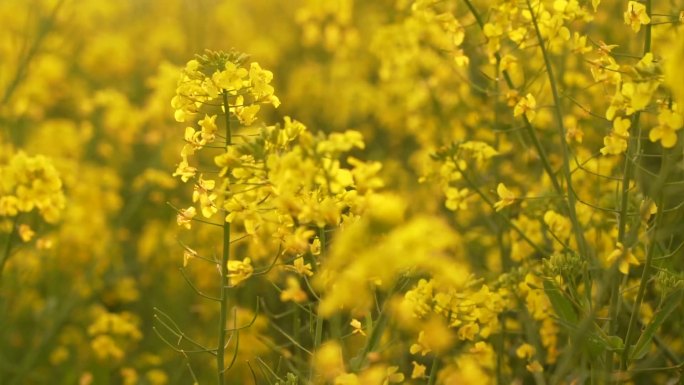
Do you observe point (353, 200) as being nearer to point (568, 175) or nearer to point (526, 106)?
point (568, 175)

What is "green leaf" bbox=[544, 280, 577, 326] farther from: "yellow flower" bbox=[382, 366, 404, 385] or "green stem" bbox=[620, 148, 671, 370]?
"yellow flower" bbox=[382, 366, 404, 385]

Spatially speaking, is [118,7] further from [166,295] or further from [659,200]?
[659,200]

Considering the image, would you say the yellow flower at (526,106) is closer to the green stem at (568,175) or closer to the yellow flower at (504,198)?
the green stem at (568,175)

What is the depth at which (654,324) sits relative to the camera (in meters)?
2.40

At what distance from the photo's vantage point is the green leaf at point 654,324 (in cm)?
237

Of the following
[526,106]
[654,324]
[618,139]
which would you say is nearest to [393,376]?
[654,324]

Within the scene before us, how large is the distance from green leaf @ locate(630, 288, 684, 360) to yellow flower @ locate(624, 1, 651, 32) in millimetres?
722

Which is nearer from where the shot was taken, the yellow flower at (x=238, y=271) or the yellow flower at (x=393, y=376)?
the yellow flower at (x=393, y=376)

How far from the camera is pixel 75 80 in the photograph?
754 centimetres

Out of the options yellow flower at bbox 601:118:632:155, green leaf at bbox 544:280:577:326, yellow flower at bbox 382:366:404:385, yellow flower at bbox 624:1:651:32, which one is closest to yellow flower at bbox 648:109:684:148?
yellow flower at bbox 601:118:632:155

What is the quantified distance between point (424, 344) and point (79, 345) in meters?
2.85

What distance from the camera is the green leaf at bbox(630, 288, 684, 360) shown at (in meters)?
2.37

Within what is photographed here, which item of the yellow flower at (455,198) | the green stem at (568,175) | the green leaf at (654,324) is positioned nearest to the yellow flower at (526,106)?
the green stem at (568,175)

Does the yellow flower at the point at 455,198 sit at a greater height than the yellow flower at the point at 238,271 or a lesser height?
lesser
